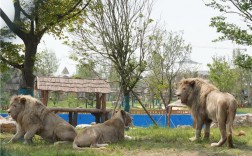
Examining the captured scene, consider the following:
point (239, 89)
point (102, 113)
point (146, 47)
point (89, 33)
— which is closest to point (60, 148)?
point (89, 33)

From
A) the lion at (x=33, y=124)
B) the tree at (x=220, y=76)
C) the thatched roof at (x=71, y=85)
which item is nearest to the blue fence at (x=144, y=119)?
the tree at (x=220, y=76)

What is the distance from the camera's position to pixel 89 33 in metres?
15.6

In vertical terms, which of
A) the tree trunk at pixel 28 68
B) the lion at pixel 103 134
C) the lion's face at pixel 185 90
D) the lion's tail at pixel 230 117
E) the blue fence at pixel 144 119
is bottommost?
the blue fence at pixel 144 119

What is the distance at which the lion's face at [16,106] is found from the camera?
9.01m

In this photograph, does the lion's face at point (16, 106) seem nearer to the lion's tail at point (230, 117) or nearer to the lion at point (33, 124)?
the lion at point (33, 124)

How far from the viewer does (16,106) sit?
9.02 meters

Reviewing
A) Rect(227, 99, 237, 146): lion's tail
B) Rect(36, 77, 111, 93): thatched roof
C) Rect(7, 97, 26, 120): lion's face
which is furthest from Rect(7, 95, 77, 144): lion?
Rect(36, 77, 111, 93): thatched roof

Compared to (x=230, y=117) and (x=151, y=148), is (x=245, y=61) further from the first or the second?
(x=151, y=148)

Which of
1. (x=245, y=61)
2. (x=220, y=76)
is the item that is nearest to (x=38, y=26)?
(x=245, y=61)

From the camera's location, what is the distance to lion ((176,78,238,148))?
835 cm

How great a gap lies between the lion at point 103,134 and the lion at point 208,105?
159cm

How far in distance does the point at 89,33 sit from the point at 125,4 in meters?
1.81

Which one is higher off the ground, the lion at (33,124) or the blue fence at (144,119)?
the lion at (33,124)

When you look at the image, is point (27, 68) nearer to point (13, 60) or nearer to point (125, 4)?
point (13, 60)
